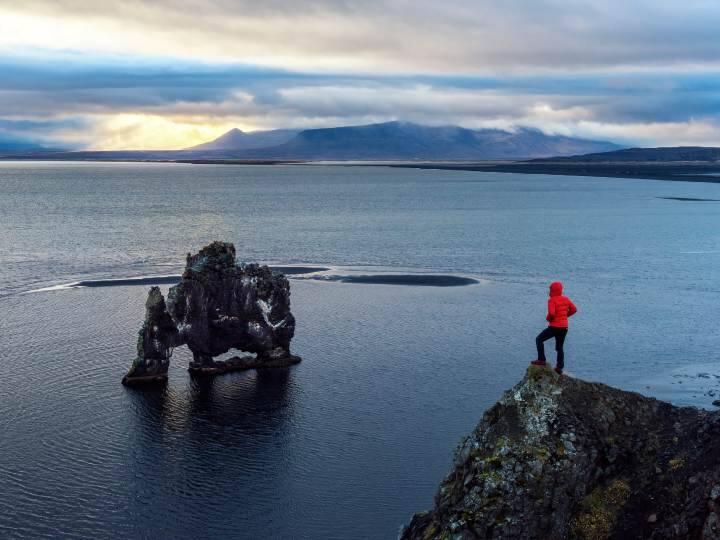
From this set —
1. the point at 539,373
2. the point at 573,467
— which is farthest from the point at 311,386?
the point at 573,467

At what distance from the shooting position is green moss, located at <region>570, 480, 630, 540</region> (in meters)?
24.8

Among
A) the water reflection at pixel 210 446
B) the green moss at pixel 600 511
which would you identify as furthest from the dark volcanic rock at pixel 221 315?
the green moss at pixel 600 511

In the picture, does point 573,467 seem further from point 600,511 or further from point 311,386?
point 311,386

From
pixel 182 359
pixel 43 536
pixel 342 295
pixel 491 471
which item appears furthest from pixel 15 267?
pixel 491 471

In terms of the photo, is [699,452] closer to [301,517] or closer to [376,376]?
[301,517]

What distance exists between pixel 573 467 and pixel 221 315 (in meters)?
39.1

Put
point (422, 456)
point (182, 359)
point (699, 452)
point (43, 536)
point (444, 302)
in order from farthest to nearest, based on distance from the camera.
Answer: point (444, 302), point (182, 359), point (422, 456), point (43, 536), point (699, 452)

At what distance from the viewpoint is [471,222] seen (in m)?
179

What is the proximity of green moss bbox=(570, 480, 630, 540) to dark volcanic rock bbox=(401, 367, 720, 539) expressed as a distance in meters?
0.03

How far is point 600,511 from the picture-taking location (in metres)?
25.1

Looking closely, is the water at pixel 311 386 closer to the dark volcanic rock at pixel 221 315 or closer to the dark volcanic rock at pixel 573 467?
the dark volcanic rock at pixel 221 315

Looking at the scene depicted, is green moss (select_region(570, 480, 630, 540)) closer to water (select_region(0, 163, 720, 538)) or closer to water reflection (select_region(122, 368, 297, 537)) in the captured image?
water (select_region(0, 163, 720, 538))

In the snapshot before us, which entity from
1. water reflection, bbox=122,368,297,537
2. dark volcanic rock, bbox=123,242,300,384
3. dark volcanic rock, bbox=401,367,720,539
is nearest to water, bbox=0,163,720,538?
water reflection, bbox=122,368,297,537

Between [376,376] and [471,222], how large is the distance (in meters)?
123
